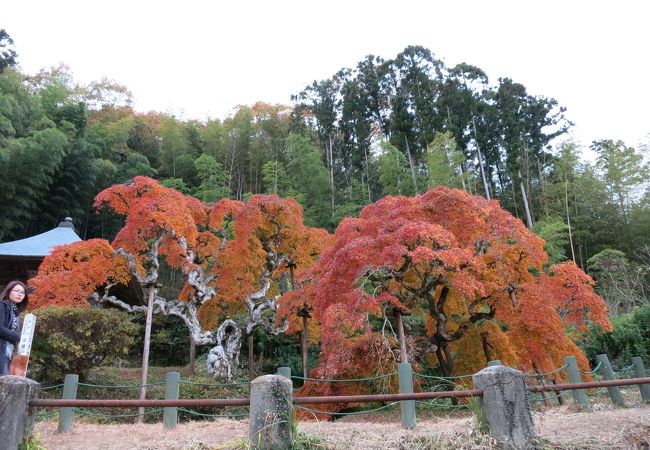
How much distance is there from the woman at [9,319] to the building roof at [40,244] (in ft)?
31.6

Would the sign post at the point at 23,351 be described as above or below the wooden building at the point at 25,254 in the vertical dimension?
below

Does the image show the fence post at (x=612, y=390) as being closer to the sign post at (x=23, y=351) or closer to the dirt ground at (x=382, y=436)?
the dirt ground at (x=382, y=436)

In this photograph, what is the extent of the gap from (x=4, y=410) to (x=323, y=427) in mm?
2756

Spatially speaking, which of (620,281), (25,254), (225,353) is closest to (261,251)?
(225,353)

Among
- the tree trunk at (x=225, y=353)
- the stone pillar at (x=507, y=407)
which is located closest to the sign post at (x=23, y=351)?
the stone pillar at (x=507, y=407)

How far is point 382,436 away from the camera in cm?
385

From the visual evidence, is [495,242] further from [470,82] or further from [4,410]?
[470,82]

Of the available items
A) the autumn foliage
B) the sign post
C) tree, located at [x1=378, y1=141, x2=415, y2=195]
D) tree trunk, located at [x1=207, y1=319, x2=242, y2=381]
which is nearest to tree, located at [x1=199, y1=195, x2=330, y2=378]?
the autumn foliage

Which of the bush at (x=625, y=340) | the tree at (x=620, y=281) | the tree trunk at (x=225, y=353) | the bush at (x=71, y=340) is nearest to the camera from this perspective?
the bush at (x=71, y=340)

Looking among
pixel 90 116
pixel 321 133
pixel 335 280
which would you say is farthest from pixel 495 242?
pixel 90 116

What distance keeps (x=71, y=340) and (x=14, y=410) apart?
512 cm

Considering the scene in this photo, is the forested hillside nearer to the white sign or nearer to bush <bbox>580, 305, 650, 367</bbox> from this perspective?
bush <bbox>580, 305, 650, 367</bbox>

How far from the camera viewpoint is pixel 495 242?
743 cm

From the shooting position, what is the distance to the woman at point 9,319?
379 centimetres
